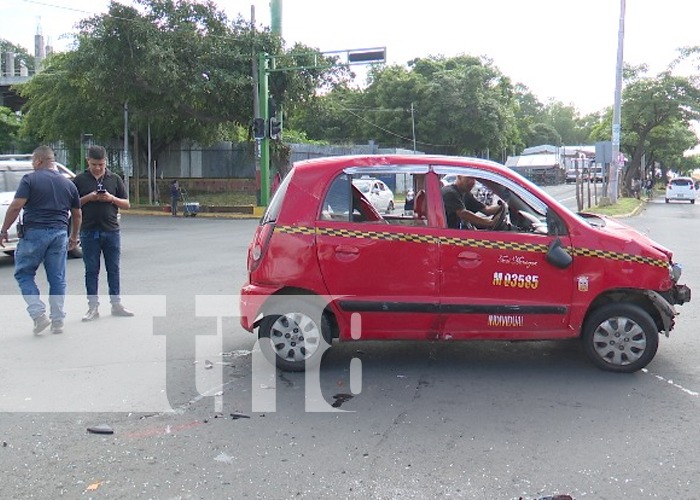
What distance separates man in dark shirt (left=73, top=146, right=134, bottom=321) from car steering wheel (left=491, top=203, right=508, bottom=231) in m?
4.02

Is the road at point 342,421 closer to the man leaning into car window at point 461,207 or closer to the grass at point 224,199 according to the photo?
the man leaning into car window at point 461,207

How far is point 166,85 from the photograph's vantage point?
85.8 feet

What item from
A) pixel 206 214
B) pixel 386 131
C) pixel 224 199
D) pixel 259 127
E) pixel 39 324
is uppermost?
pixel 386 131

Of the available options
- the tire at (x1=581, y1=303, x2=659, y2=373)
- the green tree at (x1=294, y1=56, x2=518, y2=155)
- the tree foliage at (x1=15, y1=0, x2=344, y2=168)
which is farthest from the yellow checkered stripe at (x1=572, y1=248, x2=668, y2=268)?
the green tree at (x1=294, y1=56, x2=518, y2=155)

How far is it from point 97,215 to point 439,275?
12.8 ft

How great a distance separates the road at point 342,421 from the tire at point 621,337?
126 mm

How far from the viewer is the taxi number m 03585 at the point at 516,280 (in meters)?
5.50

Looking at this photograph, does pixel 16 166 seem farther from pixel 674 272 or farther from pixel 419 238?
pixel 674 272

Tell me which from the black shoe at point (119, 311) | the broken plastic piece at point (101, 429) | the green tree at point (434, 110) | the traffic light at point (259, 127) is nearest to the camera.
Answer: the broken plastic piece at point (101, 429)

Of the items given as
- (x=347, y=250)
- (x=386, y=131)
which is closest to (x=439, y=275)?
(x=347, y=250)

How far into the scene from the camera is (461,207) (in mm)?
5840

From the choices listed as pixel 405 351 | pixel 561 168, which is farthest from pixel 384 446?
pixel 561 168

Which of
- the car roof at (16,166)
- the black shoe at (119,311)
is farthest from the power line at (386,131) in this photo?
the black shoe at (119,311)

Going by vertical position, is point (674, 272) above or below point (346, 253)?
below
